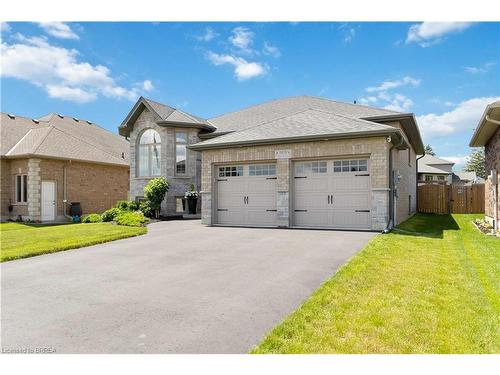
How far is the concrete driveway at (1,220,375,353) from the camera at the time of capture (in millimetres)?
3383

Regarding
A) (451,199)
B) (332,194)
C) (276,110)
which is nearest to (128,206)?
(276,110)

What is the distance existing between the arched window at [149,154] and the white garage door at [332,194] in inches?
348

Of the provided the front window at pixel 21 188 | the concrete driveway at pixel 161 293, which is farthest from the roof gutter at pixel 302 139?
the front window at pixel 21 188

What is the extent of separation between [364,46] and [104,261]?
763 cm

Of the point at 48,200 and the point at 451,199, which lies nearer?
the point at 48,200

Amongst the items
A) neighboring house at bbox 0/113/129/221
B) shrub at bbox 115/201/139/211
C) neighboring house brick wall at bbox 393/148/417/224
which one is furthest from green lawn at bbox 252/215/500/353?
neighboring house at bbox 0/113/129/221

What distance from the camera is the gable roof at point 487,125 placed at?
388 inches

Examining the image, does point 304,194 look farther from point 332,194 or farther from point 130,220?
point 130,220

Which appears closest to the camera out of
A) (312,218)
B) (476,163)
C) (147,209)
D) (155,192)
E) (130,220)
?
(312,218)

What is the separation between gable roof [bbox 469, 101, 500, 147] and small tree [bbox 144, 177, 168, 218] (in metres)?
13.6

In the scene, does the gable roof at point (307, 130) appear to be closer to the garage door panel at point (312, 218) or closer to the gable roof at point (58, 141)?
the garage door panel at point (312, 218)

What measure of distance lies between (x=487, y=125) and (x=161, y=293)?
1352 centimetres

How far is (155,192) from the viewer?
53.5 feet

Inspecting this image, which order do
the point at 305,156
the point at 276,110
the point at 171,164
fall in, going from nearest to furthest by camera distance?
the point at 305,156 < the point at 171,164 < the point at 276,110
